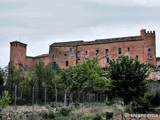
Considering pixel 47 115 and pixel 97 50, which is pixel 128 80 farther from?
pixel 97 50

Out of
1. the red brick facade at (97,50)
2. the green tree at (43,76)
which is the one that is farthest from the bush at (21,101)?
the red brick facade at (97,50)

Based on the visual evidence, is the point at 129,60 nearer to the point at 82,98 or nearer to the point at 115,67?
the point at 115,67

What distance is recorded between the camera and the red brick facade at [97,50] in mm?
81188

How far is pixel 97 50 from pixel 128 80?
46433 mm

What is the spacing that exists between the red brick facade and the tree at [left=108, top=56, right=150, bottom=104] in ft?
122

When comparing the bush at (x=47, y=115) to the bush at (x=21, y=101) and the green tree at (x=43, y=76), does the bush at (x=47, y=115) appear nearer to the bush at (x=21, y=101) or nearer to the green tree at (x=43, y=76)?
the bush at (x=21, y=101)

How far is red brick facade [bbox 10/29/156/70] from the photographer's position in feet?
266

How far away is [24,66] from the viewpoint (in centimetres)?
9288

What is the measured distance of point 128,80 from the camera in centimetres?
3997

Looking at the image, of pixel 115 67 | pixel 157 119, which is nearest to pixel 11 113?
pixel 157 119

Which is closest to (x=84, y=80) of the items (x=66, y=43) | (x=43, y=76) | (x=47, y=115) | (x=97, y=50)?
(x=43, y=76)

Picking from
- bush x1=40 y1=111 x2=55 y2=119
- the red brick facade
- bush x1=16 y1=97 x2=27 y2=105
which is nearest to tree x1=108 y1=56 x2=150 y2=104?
bush x1=16 y1=97 x2=27 y2=105

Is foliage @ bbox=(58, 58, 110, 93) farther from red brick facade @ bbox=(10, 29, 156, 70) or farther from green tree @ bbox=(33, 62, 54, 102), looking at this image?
red brick facade @ bbox=(10, 29, 156, 70)

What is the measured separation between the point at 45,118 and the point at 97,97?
73.7 ft
